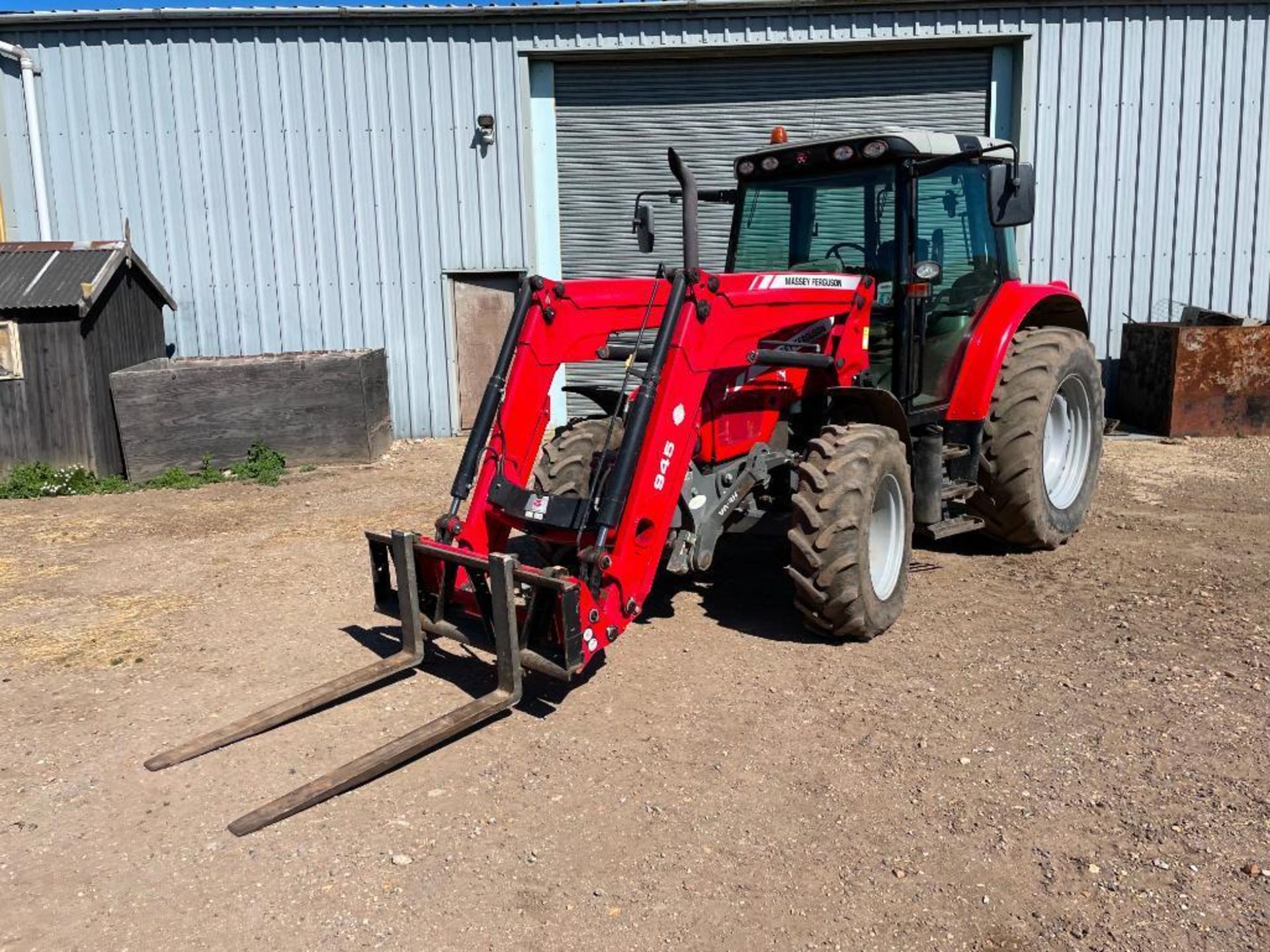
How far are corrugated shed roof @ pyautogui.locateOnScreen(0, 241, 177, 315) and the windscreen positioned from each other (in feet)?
20.9

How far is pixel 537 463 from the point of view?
5.86 metres

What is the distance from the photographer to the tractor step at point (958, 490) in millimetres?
6164

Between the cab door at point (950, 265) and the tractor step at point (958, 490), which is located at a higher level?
the cab door at point (950, 265)

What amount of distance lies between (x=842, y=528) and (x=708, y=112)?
8.53 meters

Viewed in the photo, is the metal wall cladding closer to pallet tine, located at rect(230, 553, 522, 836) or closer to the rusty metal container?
the rusty metal container

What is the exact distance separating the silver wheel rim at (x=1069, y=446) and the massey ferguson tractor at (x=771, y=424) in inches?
1.0

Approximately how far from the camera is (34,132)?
11391mm

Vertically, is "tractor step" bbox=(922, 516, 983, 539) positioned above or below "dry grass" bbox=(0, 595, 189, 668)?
above

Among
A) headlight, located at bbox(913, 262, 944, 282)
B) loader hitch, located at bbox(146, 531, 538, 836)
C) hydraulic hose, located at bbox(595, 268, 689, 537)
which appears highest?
headlight, located at bbox(913, 262, 944, 282)

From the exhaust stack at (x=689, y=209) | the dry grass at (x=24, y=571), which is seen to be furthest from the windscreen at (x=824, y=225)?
the dry grass at (x=24, y=571)

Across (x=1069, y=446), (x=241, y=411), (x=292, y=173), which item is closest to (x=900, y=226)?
(x=1069, y=446)

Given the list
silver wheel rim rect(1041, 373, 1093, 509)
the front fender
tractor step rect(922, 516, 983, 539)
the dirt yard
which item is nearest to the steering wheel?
the front fender

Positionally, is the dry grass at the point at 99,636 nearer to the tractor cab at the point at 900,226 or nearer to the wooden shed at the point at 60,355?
the tractor cab at the point at 900,226

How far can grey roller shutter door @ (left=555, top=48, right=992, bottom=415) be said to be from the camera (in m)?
11.9
